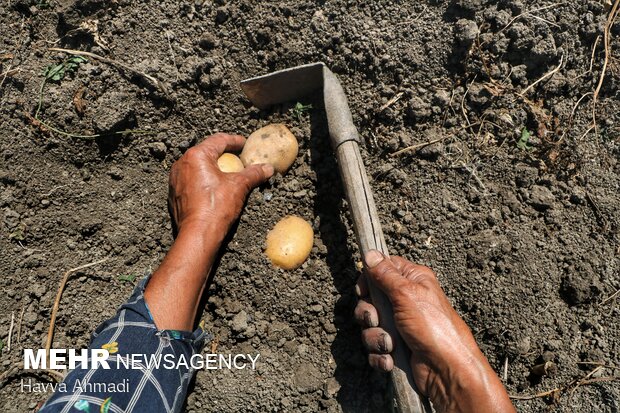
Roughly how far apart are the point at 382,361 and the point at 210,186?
1.07 metres

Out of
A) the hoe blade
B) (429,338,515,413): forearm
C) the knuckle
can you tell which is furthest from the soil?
(429,338,515,413): forearm

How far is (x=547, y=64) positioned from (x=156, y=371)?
86.1 inches

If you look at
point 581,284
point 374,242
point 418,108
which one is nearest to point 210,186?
point 374,242

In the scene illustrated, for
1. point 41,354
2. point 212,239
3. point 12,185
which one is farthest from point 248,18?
point 41,354

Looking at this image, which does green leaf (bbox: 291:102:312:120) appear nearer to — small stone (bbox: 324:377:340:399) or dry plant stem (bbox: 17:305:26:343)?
small stone (bbox: 324:377:340:399)

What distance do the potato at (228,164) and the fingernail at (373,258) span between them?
765mm

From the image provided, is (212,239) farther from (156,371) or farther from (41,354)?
(41,354)

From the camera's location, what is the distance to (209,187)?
7.31 feet

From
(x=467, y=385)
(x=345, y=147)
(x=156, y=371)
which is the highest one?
(x=345, y=147)

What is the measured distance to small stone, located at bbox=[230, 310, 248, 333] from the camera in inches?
87.7

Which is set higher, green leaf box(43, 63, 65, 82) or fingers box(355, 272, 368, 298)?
green leaf box(43, 63, 65, 82)

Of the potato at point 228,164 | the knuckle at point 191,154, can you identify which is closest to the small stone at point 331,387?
the potato at point 228,164

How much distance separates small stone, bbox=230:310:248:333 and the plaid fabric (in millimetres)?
142

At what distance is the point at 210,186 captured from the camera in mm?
2229
